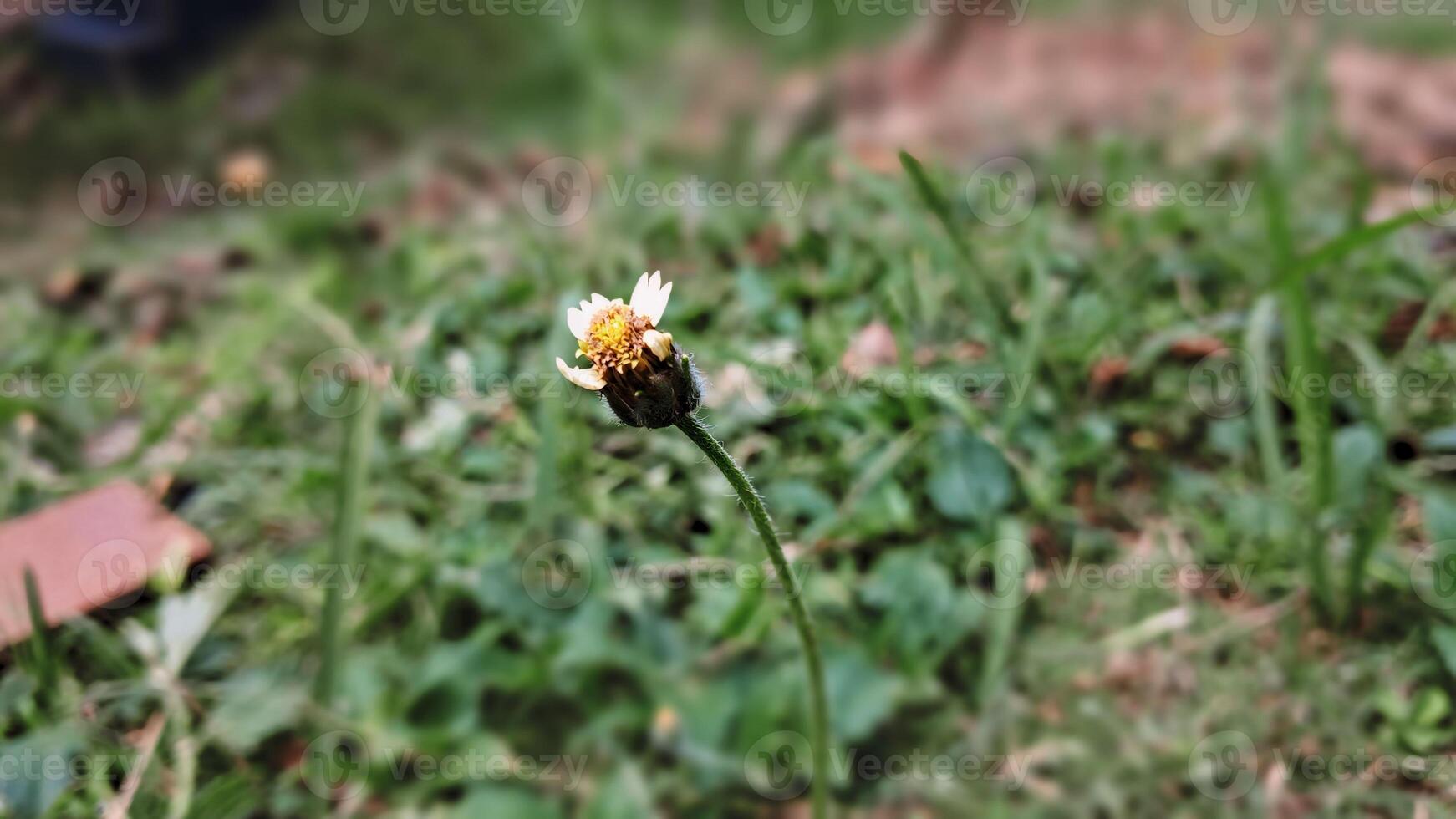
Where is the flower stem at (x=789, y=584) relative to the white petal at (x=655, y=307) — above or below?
below

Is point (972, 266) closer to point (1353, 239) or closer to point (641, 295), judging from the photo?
point (1353, 239)

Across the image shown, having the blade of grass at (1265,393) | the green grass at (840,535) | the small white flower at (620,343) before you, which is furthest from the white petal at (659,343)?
the blade of grass at (1265,393)

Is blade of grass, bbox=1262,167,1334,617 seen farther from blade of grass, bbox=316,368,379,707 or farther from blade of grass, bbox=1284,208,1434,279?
blade of grass, bbox=316,368,379,707

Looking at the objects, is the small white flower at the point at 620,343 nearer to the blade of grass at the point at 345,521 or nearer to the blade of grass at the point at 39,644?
the blade of grass at the point at 345,521

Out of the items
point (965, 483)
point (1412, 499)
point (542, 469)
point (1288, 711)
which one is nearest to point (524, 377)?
point (542, 469)

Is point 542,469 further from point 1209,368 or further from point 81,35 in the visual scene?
point 81,35

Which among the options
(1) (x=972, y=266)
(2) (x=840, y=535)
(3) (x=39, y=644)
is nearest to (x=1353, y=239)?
(1) (x=972, y=266)
